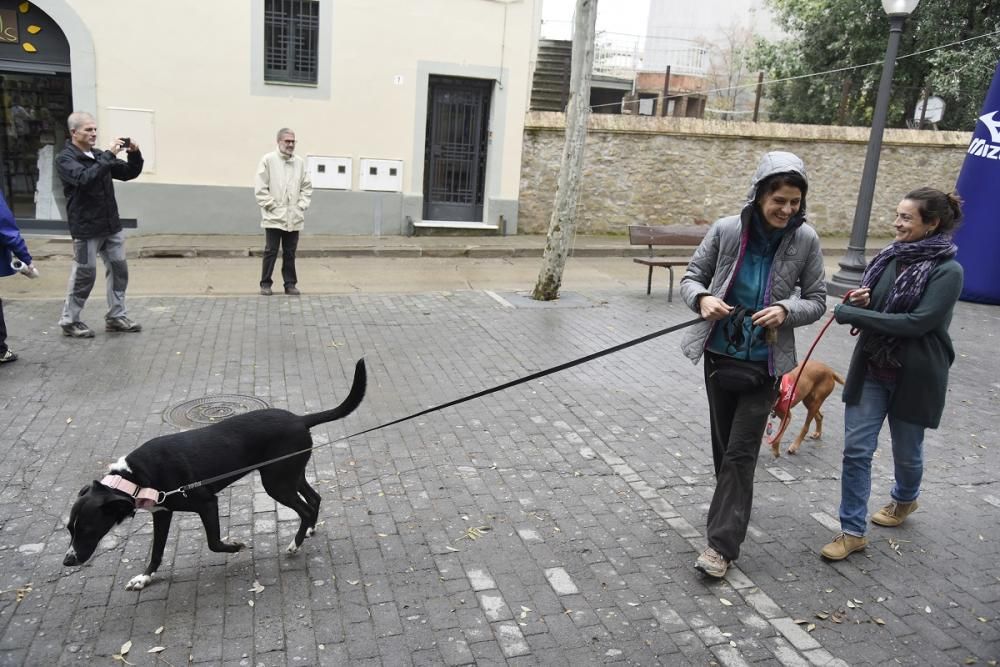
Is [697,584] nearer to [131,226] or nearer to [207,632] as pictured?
[207,632]

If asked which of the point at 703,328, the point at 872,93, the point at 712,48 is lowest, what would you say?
the point at 703,328

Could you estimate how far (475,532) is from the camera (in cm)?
425

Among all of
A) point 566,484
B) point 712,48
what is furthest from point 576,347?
point 712,48

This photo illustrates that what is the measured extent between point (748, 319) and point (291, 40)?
11.9m

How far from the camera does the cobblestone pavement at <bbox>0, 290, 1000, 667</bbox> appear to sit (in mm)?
3371

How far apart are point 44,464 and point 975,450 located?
6250mm

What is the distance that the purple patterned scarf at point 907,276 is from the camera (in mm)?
3906

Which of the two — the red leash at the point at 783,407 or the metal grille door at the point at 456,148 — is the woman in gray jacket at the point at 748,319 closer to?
the red leash at the point at 783,407

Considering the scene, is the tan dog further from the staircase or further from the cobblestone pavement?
the staircase

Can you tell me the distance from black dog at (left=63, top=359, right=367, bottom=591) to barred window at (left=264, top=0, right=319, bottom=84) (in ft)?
36.8

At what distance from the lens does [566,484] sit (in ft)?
16.0

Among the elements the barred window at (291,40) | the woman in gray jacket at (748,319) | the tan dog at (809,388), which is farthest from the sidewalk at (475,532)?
the barred window at (291,40)

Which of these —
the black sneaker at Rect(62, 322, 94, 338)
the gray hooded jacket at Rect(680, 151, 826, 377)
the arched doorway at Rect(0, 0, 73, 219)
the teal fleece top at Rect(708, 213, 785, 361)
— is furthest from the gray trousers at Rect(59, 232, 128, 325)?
the arched doorway at Rect(0, 0, 73, 219)

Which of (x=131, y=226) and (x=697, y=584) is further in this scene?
(x=131, y=226)
